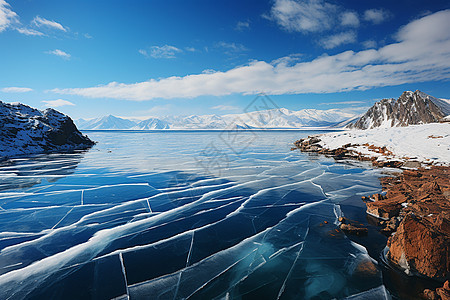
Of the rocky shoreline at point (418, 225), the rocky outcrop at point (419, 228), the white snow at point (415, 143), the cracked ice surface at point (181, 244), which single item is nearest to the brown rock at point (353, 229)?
the rocky shoreline at point (418, 225)

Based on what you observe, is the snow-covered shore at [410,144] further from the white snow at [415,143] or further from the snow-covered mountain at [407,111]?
the snow-covered mountain at [407,111]

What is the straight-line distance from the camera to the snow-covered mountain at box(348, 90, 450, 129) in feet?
340

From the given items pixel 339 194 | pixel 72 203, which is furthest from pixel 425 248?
pixel 72 203

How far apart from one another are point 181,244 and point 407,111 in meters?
172

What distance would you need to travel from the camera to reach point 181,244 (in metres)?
7.11

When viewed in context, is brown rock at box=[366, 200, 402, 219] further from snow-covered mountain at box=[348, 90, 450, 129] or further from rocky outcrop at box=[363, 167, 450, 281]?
snow-covered mountain at box=[348, 90, 450, 129]

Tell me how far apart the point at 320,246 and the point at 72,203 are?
41.1ft

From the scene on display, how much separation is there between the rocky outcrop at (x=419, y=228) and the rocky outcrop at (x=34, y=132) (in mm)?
46709

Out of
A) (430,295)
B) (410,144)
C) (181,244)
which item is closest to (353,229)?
(430,295)

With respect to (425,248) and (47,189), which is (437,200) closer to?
(425,248)

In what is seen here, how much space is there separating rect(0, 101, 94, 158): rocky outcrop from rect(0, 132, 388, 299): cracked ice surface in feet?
101

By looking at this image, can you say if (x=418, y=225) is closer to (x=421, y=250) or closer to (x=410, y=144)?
(x=421, y=250)

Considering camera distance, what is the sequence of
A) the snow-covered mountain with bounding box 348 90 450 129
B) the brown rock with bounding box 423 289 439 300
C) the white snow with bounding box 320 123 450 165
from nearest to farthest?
the brown rock with bounding box 423 289 439 300 < the white snow with bounding box 320 123 450 165 < the snow-covered mountain with bounding box 348 90 450 129

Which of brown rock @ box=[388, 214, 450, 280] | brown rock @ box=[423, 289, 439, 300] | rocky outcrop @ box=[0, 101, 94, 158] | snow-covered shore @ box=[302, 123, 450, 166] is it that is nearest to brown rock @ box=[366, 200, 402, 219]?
brown rock @ box=[388, 214, 450, 280]
